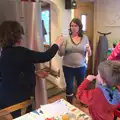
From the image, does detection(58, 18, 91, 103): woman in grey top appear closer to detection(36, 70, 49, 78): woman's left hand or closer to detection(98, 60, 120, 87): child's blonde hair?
detection(36, 70, 49, 78): woman's left hand

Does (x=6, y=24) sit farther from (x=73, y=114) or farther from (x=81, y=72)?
(x=81, y=72)

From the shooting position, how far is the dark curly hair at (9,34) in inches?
53.5

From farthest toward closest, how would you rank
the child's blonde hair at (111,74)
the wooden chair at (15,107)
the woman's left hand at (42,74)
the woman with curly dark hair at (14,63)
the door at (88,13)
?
the door at (88,13), the woman's left hand at (42,74), the woman with curly dark hair at (14,63), the wooden chair at (15,107), the child's blonde hair at (111,74)

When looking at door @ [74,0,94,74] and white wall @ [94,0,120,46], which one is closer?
white wall @ [94,0,120,46]

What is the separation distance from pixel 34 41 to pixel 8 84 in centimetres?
77

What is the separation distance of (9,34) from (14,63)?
0.23m

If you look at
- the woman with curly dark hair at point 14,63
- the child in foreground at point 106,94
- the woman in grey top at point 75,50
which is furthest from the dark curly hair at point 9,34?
the woman in grey top at point 75,50

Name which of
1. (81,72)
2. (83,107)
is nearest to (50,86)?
(83,107)

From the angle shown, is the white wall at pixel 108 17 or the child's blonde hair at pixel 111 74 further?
the white wall at pixel 108 17

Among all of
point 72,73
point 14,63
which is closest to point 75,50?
point 72,73

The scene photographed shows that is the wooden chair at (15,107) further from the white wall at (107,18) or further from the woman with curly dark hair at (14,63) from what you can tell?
the white wall at (107,18)

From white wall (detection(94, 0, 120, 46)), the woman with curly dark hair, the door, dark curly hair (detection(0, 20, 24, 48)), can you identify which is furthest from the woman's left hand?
white wall (detection(94, 0, 120, 46))

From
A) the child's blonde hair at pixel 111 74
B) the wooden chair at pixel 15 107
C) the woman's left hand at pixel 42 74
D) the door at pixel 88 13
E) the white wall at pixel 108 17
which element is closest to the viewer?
the child's blonde hair at pixel 111 74

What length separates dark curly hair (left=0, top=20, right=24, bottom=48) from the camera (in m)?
1.36
